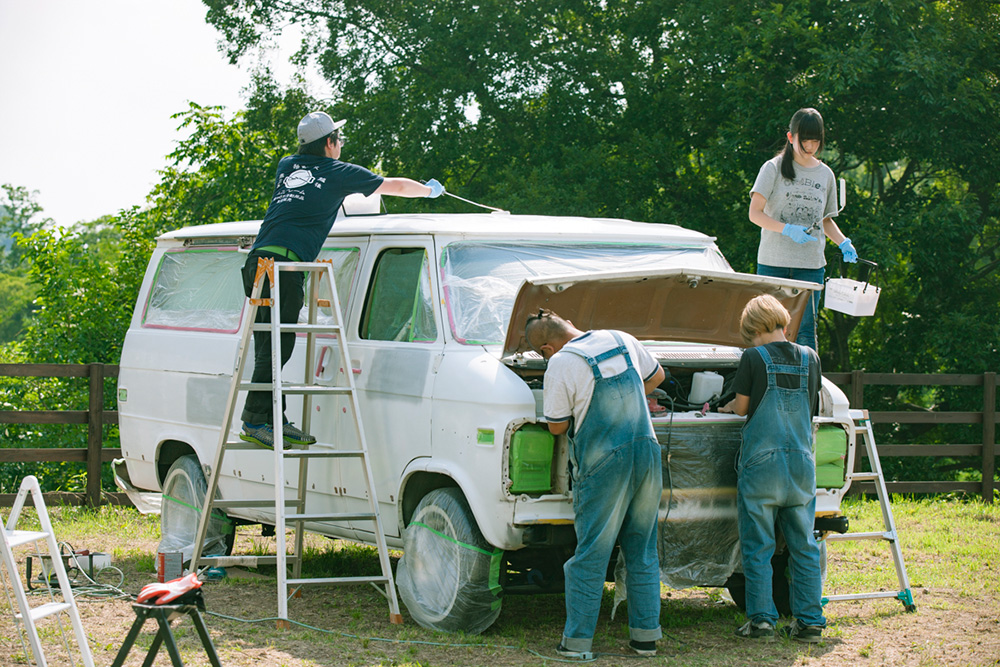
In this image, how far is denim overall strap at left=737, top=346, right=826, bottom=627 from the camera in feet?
19.4

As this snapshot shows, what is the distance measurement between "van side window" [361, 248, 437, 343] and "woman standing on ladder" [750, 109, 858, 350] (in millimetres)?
2235

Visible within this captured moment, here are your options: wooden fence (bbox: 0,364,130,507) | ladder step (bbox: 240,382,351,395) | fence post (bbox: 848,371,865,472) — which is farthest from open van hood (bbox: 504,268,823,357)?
wooden fence (bbox: 0,364,130,507)

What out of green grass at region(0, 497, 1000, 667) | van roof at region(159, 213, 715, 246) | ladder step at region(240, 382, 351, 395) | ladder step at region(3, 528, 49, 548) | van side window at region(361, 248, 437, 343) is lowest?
green grass at region(0, 497, 1000, 667)

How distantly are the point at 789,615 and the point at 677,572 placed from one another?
1273mm

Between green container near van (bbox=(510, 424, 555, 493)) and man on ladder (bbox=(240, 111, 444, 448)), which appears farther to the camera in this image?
man on ladder (bbox=(240, 111, 444, 448))

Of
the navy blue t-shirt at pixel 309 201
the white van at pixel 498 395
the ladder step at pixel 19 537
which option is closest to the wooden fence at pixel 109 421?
the white van at pixel 498 395

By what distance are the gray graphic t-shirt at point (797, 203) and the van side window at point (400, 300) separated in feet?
7.49

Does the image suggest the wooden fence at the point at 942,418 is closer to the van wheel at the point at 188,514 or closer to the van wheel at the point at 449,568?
the van wheel at the point at 188,514

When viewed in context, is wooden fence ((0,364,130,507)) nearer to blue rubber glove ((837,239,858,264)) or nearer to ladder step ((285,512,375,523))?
ladder step ((285,512,375,523))

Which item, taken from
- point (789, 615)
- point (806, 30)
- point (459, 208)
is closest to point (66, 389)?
point (459, 208)

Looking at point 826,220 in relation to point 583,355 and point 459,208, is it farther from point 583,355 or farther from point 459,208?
point 459,208

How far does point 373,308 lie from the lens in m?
6.86

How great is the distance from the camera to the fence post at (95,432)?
11.5 meters

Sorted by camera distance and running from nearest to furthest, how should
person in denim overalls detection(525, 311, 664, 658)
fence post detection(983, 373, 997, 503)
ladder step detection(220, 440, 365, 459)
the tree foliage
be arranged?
person in denim overalls detection(525, 311, 664, 658) → ladder step detection(220, 440, 365, 459) → fence post detection(983, 373, 997, 503) → the tree foliage
